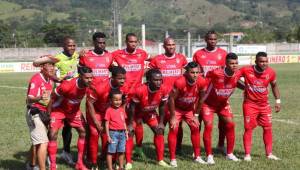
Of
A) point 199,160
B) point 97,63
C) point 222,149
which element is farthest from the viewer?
point 222,149

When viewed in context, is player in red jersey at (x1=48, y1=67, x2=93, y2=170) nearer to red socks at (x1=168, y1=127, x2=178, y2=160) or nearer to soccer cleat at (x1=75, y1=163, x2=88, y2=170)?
soccer cleat at (x1=75, y1=163, x2=88, y2=170)

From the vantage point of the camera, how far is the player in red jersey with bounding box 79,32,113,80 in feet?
32.8

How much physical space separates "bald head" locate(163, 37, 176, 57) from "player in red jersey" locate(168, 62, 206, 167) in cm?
81

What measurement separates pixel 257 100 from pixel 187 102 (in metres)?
1.50

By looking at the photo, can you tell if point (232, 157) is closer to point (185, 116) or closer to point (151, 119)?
point (185, 116)

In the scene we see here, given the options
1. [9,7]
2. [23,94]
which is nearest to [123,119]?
[23,94]

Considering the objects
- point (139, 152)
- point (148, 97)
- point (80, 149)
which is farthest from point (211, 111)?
point (80, 149)

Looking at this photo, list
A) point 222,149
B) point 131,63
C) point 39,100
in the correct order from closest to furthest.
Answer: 1. point 39,100
2. point 131,63
3. point 222,149

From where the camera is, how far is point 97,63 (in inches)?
396

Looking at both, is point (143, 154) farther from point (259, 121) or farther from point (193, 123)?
point (259, 121)

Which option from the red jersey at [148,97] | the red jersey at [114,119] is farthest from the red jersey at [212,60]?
the red jersey at [114,119]

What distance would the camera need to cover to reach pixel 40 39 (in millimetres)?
75812

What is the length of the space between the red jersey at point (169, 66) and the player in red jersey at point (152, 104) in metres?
0.89

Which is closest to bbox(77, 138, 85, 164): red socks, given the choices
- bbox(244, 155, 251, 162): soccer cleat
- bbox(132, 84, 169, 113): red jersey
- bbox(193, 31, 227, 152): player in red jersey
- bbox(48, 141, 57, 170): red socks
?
bbox(48, 141, 57, 170): red socks
